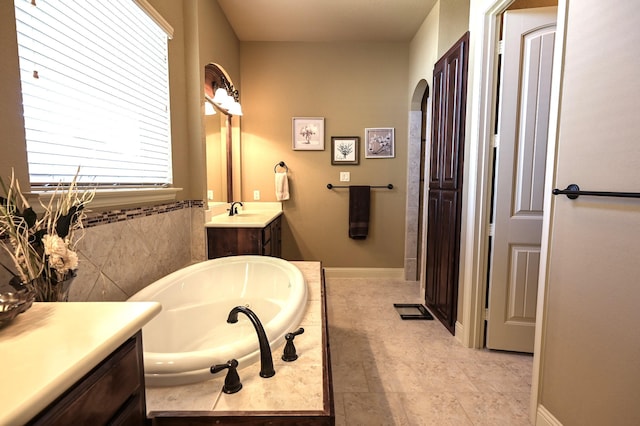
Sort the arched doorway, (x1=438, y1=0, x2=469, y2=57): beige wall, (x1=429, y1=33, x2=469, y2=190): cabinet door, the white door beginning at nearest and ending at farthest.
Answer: the white door
(x1=429, y1=33, x2=469, y2=190): cabinet door
(x1=438, y1=0, x2=469, y2=57): beige wall
the arched doorway

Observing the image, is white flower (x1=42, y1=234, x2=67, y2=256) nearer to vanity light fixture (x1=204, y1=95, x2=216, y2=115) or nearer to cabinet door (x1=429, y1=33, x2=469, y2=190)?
vanity light fixture (x1=204, y1=95, x2=216, y2=115)

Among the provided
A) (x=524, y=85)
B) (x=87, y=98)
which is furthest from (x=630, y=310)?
(x=87, y=98)

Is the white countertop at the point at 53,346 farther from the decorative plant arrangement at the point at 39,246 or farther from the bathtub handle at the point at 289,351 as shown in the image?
the bathtub handle at the point at 289,351

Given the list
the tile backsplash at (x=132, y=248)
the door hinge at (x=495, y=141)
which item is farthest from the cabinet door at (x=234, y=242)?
the door hinge at (x=495, y=141)

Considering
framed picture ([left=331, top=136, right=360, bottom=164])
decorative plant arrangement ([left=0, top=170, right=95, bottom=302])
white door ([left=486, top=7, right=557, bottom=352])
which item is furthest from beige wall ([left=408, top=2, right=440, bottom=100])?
decorative plant arrangement ([left=0, top=170, right=95, bottom=302])

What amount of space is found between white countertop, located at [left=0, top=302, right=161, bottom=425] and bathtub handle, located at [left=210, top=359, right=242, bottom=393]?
326 mm

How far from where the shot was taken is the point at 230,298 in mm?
2100

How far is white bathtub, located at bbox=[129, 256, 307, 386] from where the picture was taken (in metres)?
0.99

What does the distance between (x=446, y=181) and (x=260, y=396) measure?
2.11m

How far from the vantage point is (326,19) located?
119 inches

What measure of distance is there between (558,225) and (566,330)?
0.45m

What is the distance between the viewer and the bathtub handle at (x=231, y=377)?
3.09 feet

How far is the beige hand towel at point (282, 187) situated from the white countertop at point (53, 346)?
2830mm

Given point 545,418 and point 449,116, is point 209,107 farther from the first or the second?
point 545,418
